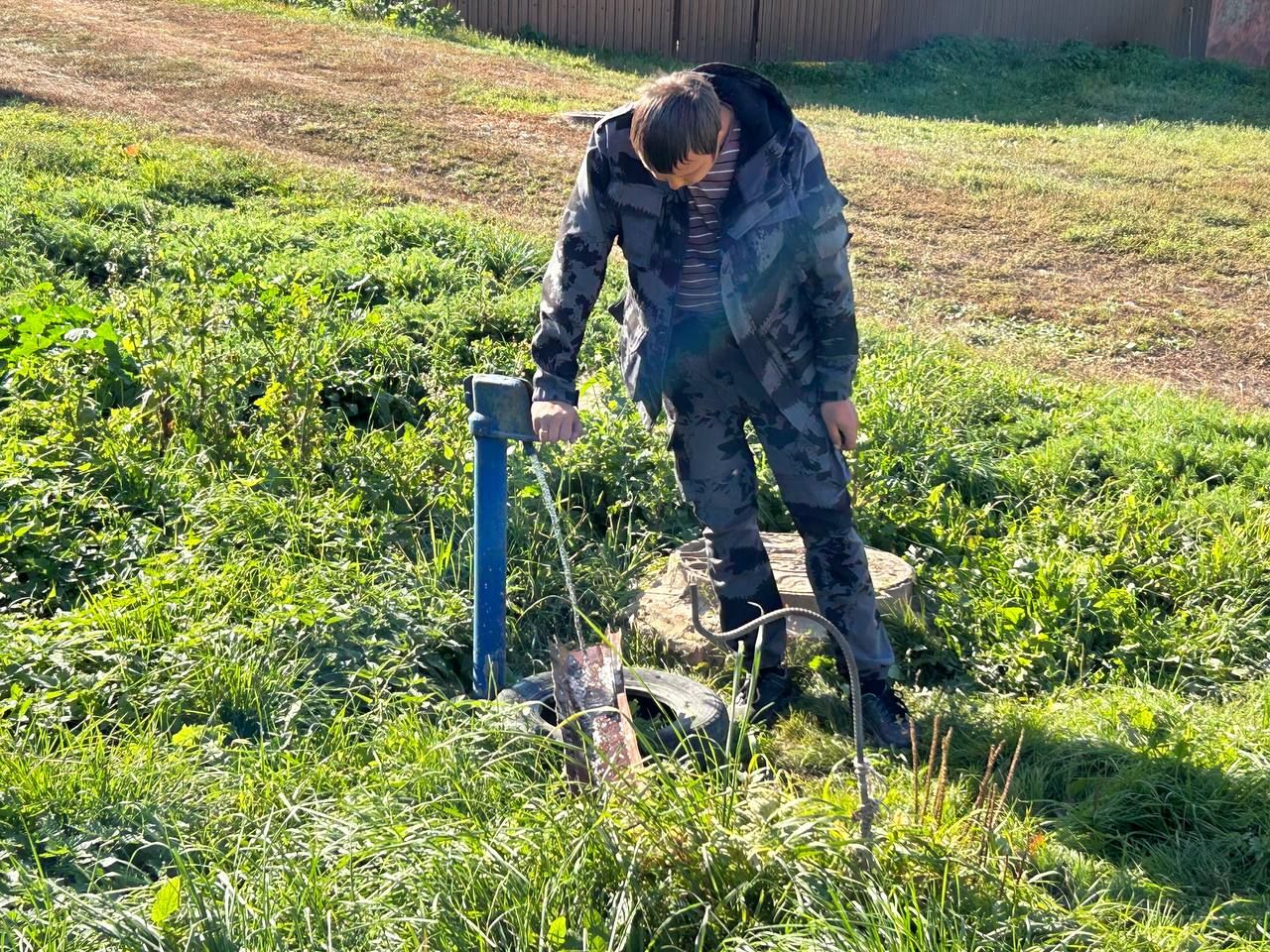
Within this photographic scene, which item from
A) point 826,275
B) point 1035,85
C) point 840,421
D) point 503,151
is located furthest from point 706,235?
point 1035,85

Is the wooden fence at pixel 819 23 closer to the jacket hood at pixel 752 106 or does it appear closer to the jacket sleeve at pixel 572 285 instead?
the jacket sleeve at pixel 572 285

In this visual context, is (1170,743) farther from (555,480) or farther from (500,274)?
(500,274)

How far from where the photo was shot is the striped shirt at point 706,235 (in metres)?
3.05

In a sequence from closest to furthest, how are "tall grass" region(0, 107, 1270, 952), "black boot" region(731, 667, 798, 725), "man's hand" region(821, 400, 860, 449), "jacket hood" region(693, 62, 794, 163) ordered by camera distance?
"tall grass" region(0, 107, 1270, 952), "jacket hood" region(693, 62, 794, 163), "man's hand" region(821, 400, 860, 449), "black boot" region(731, 667, 798, 725)

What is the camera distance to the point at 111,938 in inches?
91.0

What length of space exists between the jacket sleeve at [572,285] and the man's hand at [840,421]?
651 mm

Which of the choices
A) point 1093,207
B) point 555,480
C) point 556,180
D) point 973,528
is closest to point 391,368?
point 555,480

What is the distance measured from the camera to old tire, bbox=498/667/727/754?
10.1 feet

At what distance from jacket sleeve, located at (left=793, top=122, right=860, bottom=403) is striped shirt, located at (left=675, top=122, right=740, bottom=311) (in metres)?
0.16

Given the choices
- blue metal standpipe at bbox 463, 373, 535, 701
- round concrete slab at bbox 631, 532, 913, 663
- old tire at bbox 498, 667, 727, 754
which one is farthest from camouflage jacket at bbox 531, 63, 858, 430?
round concrete slab at bbox 631, 532, 913, 663

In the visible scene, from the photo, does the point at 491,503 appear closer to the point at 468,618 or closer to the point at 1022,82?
the point at 468,618

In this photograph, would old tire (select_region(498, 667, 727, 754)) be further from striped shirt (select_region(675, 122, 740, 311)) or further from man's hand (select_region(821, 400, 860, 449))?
striped shirt (select_region(675, 122, 740, 311))

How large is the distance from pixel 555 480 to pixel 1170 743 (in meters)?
2.28

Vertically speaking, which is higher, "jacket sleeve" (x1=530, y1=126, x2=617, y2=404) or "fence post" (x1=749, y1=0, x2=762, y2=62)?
"fence post" (x1=749, y1=0, x2=762, y2=62)
